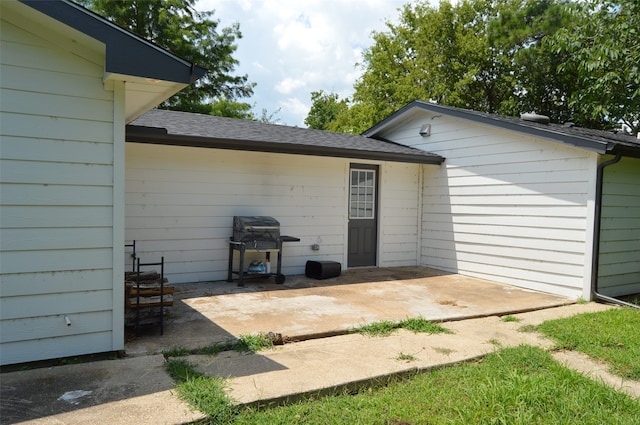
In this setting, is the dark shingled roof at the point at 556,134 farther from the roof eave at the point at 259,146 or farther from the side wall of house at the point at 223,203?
the side wall of house at the point at 223,203

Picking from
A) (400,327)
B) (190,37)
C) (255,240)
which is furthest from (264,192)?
(190,37)

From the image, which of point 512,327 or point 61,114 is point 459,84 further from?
point 61,114

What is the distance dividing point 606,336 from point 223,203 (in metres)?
5.04

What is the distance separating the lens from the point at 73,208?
318cm

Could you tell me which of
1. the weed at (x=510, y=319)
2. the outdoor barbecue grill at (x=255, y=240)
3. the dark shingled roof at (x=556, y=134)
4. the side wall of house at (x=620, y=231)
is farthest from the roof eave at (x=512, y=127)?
the outdoor barbecue grill at (x=255, y=240)

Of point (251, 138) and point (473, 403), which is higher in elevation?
point (251, 138)

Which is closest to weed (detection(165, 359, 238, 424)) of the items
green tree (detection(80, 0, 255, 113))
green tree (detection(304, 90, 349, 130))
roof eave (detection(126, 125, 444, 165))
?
roof eave (detection(126, 125, 444, 165))

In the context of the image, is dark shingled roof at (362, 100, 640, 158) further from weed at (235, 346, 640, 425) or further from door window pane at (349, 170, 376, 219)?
weed at (235, 346, 640, 425)

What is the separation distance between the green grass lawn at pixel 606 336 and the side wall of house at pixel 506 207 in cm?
113

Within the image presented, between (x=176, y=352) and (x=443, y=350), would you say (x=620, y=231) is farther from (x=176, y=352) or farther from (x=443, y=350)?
(x=176, y=352)

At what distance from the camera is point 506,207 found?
6.92 meters

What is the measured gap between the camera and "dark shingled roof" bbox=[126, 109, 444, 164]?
570cm

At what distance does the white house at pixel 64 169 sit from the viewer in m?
2.98

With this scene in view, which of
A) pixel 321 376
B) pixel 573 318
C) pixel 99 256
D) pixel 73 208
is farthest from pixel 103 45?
pixel 573 318
